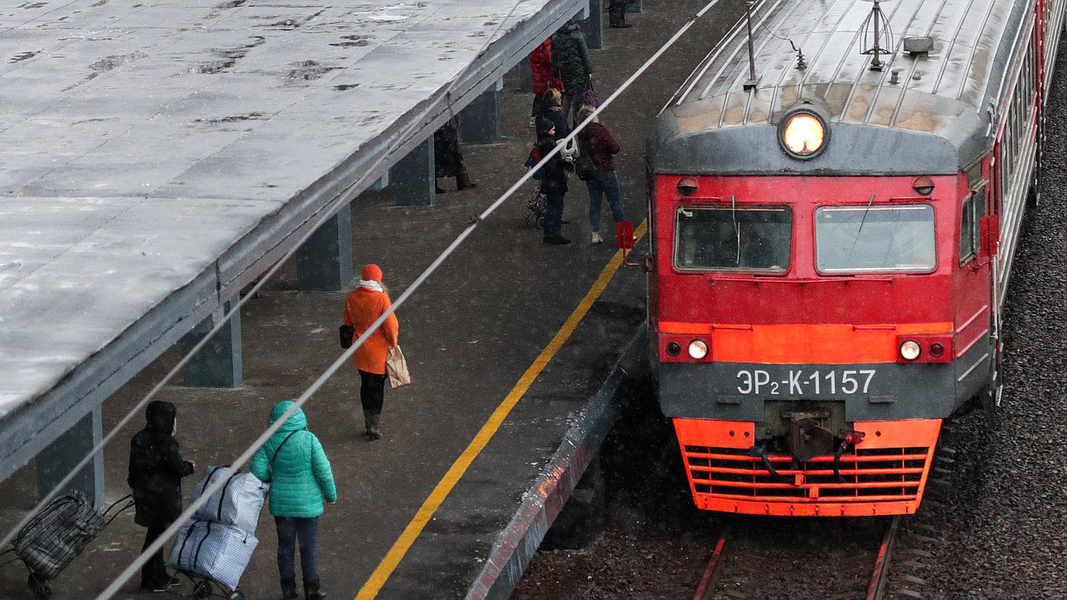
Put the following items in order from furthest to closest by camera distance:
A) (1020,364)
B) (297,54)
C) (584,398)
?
1. (1020,364)
2. (297,54)
3. (584,398)

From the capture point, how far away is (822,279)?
35.5 ft

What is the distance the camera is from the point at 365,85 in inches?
498

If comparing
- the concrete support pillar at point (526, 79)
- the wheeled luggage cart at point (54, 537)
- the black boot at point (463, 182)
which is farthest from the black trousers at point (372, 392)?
the concrete support pillar at point (526, 79)

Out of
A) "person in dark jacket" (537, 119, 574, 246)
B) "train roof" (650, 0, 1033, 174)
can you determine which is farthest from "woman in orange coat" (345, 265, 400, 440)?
"person in dark jacket" (537, 119, 574, 246)

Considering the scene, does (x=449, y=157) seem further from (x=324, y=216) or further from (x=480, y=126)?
(x=324, y=216)

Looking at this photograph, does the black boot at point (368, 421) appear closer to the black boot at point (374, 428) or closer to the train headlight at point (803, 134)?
the black boot at point (374, 428)

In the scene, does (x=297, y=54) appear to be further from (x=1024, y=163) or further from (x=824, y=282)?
(x=1024, y=163)

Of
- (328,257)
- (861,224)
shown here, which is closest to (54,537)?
(861,224)

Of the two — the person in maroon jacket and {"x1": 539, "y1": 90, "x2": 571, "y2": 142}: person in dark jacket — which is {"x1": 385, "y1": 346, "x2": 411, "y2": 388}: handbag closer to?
the person in maroon jacket

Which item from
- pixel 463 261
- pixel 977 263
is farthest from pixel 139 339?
pixel 463 261

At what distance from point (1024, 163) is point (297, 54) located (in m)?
7.25

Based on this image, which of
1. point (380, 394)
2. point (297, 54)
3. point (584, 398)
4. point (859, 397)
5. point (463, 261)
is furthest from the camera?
point (463, 261)

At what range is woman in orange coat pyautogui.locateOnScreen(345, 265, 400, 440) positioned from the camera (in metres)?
11.8

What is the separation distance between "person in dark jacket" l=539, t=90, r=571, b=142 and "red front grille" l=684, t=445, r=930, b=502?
634cm
